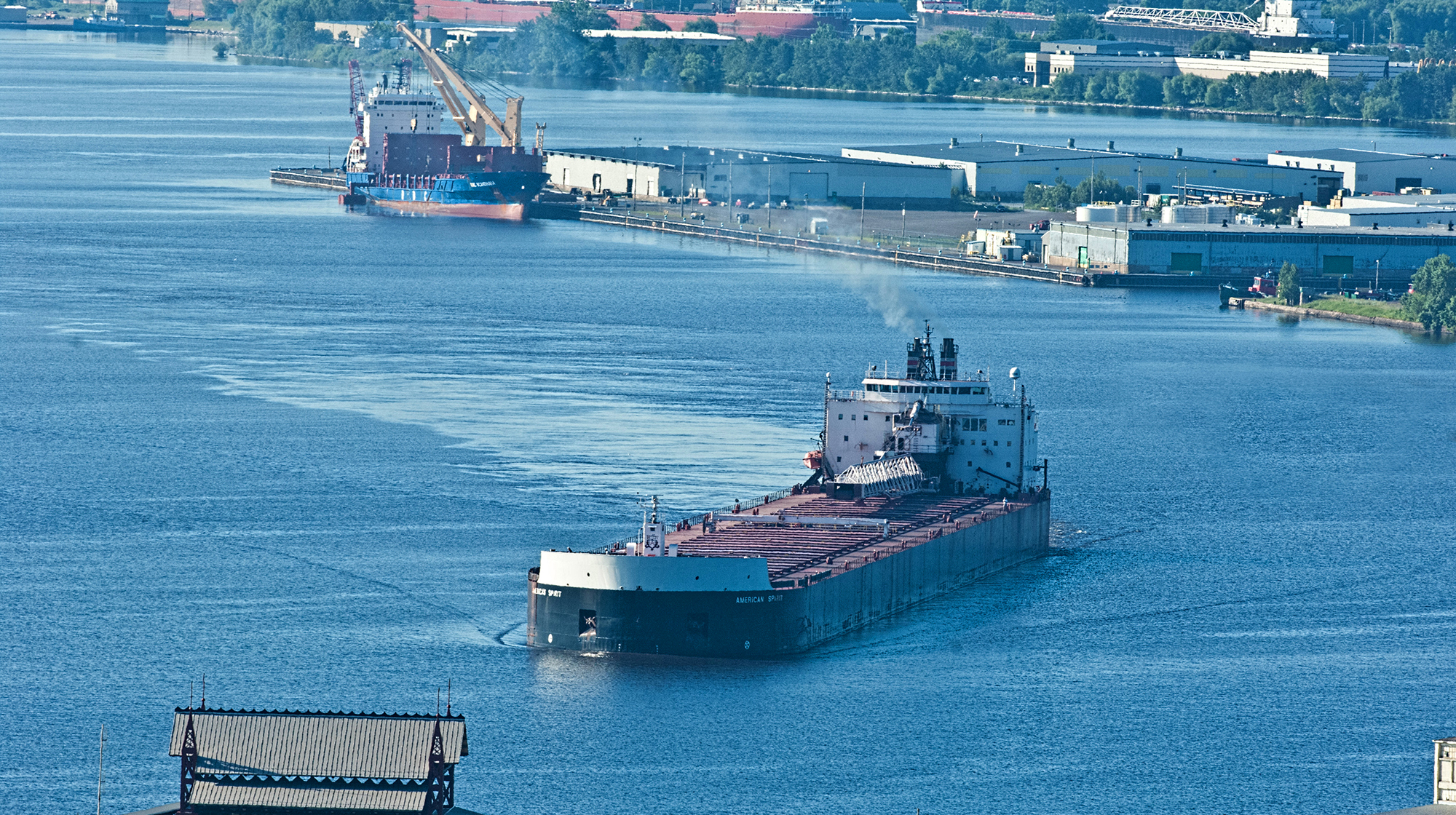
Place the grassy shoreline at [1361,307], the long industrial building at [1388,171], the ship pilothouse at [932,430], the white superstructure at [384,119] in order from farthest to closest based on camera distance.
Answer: the white superstructure at [384,119]
the long industrial building at [1388,171]
the grassy shoreline at [1361,307]
the ship pilothouse at [932,430]

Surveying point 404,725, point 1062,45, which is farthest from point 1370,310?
point 1062,45

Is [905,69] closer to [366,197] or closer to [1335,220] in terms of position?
[366,197]

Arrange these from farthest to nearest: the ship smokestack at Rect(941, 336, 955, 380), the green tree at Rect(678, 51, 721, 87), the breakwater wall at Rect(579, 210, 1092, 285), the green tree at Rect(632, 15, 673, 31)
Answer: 1. the green tree at Rect(632, 15, 673, 31)
2. the green tree at Rect(678, 51, 721, 87)
3. the breakwater wall at Rect(579, 210, 1092, 285)
4. the ship smokestack at Rect(941, 336, 955, 380)

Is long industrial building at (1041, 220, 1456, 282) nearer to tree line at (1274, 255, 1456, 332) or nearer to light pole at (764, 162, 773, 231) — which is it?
tree line at (1274, 255, 1456, 332)

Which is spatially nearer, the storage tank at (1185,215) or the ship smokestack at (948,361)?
the ship smokestack at (948,361)

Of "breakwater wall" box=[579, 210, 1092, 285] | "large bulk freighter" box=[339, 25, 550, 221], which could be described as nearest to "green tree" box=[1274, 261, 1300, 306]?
"breakwater wall" box=[579, 210, 1092, 285]

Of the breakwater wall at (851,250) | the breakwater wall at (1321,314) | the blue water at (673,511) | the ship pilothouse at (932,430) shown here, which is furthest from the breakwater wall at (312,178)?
the ship pilothouse at (932,430)

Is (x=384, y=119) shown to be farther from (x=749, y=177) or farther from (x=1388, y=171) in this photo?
(x=1388, y=171)

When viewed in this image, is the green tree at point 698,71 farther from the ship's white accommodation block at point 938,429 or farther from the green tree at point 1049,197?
the ship's white accommodation block at point 938,429
